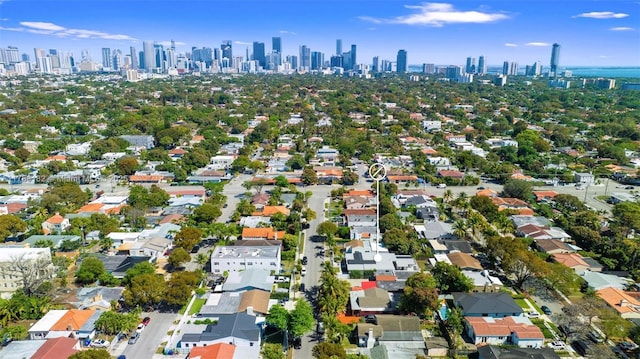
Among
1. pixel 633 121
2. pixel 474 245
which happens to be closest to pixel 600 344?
pixel 474 245

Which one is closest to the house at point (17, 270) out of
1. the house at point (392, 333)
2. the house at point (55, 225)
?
the house at point (55, 225)

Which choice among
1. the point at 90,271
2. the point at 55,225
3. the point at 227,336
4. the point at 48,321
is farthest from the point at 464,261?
the point at 55,225

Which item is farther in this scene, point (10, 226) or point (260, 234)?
point (260, 234)

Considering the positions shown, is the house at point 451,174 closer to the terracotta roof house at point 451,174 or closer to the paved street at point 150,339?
the terracotta roof house at point 451,174

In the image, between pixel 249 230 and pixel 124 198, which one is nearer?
pixel 249 230

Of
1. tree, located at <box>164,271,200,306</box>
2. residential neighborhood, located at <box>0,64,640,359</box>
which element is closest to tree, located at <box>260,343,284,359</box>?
residential neighborhood, located at <box>0,64,640,359</box>

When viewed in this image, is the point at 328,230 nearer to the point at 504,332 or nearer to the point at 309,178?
the point at 504,332

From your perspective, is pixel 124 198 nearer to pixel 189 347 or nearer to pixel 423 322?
pixel 189 347
